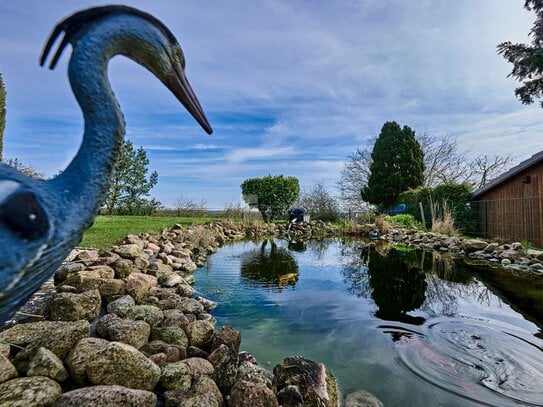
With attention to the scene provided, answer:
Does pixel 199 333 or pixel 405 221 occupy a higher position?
pixel 405 221

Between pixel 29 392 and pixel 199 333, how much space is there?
1160 millimetres

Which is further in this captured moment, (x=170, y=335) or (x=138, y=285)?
(x=138, y=285)

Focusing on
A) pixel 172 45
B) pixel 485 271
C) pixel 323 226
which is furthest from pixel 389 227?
pixel 172 45

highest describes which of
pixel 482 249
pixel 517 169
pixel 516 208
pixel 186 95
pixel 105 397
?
pixel 517 169

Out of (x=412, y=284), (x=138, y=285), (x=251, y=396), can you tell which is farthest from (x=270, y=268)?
(x=251, y=396)

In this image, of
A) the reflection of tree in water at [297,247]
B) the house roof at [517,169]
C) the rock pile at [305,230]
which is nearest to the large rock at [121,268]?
the reflection of tree in water at [297,247]

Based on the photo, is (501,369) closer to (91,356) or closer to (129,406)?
(129,406)

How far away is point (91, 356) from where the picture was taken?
4.99ft

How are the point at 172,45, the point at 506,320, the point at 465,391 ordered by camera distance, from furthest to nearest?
the point at 506,320 < the point at 465,391 < the point at 172,45

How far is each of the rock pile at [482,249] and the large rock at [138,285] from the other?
635 cm

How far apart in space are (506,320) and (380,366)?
178 centimetres

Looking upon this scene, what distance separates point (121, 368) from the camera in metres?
1.51

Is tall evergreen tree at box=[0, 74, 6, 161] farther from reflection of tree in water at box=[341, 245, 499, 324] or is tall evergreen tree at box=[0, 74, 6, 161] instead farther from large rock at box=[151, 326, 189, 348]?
reflection of tree in water at box=[341, 245, 499, 324]

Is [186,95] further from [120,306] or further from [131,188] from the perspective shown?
[131,188]
